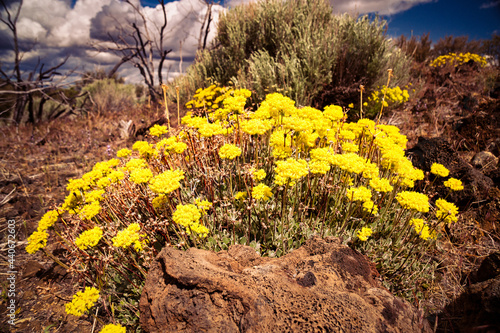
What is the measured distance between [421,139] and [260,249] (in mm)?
4016

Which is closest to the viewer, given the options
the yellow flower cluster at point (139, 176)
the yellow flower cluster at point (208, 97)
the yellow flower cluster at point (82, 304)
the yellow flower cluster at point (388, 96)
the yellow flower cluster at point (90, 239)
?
the yellow flower cluster at point (82, 304)

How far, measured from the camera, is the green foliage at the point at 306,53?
641 centimetres

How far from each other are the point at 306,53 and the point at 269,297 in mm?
6302

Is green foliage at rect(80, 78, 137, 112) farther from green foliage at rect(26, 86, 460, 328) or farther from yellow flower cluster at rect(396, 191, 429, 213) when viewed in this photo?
yellow flower cluster at rect(396, 191, 429, 213)

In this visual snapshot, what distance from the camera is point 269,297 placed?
175 cm

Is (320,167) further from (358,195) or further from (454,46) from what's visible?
(454,46)

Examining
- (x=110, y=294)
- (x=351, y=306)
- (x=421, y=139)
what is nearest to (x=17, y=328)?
(x=110, y=294)

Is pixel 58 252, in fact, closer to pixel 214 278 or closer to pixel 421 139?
pixel 214 278

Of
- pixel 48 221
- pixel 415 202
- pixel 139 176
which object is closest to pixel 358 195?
pixel 415 202

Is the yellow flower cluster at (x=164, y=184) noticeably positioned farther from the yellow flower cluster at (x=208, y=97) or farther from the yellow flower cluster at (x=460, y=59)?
the yellow flower cluster at (x=460, y=59)

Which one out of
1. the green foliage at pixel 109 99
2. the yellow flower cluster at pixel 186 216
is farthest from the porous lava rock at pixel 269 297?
the green foliage at pixel 109 99

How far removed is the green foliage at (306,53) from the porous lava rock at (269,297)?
15.0ft

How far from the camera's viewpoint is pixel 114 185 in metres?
3.60

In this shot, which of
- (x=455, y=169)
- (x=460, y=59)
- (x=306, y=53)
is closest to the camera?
Answer: (x=455, y=169)
